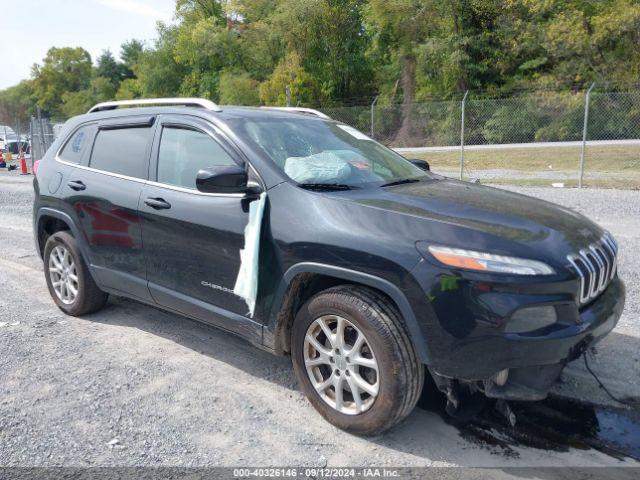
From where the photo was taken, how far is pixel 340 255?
Answer: 300 centimetres

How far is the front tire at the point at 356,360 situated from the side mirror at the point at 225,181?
81 centimetres

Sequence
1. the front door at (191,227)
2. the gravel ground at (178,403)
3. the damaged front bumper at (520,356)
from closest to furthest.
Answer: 1. the damaged front bumper at (520,356)
2. the gravel ground at (178,403)
3. the front door at (191,227)

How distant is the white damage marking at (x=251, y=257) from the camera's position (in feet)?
10.9

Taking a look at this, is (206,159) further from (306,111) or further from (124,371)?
(124,371)

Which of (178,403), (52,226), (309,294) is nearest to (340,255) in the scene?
(309,294)

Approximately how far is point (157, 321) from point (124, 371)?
104 cm

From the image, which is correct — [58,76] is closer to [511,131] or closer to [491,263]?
[511,131]

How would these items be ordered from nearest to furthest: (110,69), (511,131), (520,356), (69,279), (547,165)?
(520,356), (69,279), (547,165), (511,131), (110,69)

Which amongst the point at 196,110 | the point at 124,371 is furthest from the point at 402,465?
the point at 196,110

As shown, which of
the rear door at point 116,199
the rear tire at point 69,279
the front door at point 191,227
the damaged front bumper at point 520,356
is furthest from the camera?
the rear tire at point 69,279

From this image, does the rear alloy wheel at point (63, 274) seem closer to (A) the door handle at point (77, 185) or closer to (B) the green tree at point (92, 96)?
(A) the door handle at point (77, 185)

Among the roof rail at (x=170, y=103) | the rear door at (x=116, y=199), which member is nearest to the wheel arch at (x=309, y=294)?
the rear door at (x=116, y=199)

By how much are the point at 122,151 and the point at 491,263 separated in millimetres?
3086

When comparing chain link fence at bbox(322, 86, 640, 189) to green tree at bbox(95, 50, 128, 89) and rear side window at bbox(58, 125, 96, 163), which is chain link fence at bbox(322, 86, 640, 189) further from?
green tree at bbox(95, 50, 128, 89)
